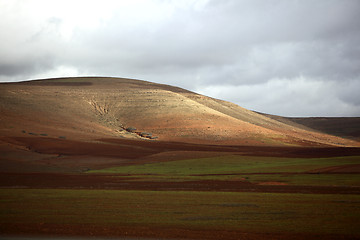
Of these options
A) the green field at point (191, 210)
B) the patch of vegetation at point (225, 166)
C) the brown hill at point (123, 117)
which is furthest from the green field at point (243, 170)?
the brown hill at point (123, 117)

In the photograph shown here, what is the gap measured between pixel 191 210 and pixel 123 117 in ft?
294

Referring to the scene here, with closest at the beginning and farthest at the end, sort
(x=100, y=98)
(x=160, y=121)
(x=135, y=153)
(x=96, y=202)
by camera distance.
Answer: (x=96, y=202)
(x=135, y=153)
(x=160, y=121)
(x=100, y=98)

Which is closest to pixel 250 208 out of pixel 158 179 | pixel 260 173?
pixel 158 179

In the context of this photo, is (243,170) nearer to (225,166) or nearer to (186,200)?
(225,166)

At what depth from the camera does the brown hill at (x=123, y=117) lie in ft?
283

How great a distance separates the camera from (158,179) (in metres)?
38.6

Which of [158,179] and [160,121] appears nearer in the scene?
[158,179]

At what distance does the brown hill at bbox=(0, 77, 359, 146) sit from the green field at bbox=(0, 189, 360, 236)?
156 ft

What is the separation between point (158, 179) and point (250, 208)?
1724 cm

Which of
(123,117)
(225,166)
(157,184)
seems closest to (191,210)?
(157,184)

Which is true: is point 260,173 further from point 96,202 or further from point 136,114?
point 136,114

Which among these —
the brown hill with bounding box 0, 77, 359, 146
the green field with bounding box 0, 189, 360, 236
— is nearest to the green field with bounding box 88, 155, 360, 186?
the green field with bounding box 0, 189, 360, 236

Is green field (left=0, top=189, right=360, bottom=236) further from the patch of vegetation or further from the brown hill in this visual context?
Result: the brown hill

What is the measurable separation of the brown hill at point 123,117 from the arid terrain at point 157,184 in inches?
22.3
